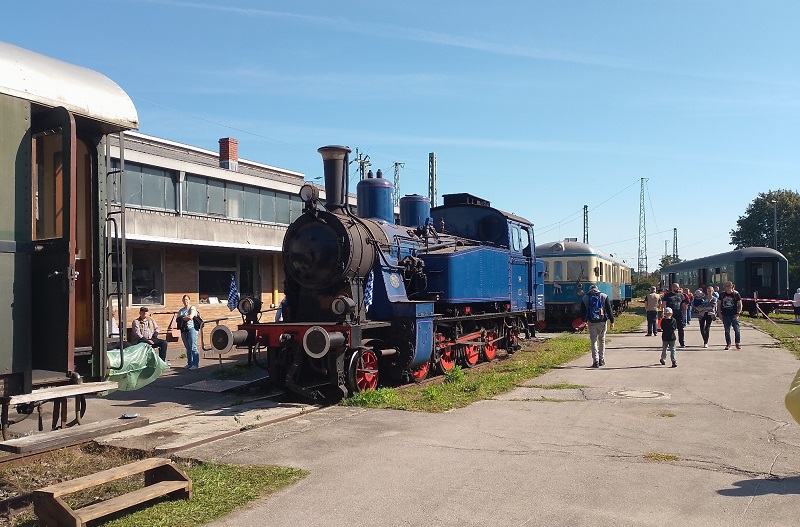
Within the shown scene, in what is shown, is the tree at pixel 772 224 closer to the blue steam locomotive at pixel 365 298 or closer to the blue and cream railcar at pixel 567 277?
the blue and cream railcar at pixel 567 277

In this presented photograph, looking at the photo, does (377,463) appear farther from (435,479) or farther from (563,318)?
(563,318)

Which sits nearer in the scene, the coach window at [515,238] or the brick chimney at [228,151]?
the coach window at [515,238]

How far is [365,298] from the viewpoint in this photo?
11156mm

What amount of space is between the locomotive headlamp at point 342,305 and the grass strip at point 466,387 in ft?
4.17

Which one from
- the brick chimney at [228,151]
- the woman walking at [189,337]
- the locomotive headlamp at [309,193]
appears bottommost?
the woman walking at [189,337]

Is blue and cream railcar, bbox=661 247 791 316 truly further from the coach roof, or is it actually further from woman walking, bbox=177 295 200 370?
the coach roof

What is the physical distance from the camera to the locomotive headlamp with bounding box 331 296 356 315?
10273 millimetres

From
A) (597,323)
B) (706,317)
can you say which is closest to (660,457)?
(597,323)

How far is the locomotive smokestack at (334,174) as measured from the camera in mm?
11305

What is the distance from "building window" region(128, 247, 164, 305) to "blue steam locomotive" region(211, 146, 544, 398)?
692 cm

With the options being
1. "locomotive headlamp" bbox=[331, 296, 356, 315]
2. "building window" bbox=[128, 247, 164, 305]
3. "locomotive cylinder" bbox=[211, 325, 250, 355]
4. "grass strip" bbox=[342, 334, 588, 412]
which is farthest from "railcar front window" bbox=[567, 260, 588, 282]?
→ "locomotive cylinder" bbox=[211, 325, 250, 355]

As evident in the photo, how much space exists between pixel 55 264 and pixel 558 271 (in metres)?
21.3

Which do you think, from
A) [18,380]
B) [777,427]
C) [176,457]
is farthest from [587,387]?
[18,380]

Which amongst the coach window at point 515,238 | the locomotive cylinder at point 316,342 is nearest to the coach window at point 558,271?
the coach window at point 515,238
